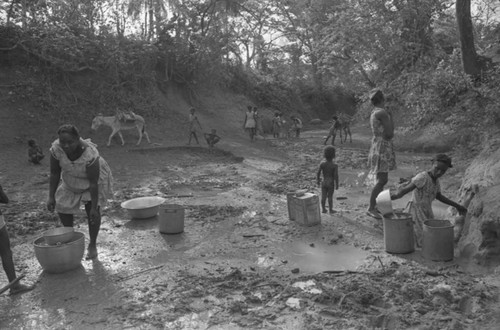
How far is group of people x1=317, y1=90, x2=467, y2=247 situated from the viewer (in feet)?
16.8

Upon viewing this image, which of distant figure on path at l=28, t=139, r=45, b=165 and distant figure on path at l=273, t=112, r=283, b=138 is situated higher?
distant figure on path at l=273, t=112, r=283, b=138

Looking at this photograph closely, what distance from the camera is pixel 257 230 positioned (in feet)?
20.6

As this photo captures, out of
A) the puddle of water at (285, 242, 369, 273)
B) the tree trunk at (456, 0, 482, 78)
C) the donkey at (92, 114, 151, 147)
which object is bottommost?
the puddle of water at (285, 242, 369, 273)

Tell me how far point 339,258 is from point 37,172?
8.66 metres

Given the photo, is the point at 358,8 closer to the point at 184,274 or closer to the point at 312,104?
the point at 184,274

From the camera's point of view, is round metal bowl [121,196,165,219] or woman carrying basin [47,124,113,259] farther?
round metal bowl [121,196,165,219]

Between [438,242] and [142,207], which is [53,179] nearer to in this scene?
[142,207]

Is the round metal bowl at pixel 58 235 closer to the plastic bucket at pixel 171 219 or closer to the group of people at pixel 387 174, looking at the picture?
the plastic bucket at pixel 171 219

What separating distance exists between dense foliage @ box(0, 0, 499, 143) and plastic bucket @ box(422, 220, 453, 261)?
584cm

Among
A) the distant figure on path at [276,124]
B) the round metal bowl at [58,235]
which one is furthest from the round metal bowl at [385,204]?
the distant figure on path at [276,124]

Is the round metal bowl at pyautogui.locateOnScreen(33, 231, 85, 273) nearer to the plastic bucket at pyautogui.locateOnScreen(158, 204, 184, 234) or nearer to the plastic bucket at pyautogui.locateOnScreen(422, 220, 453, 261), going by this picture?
the plastic bucket at pyautogui.locateOnScreen(158, 204, 184, 234)

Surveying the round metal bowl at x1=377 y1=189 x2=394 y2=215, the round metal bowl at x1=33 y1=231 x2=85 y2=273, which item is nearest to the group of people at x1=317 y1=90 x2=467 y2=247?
the round metal bowl at x1=377 y1=189 x2=394 y2=215

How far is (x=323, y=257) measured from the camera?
5172mm

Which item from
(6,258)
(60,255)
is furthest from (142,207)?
(6,258)
